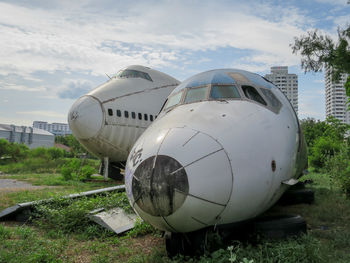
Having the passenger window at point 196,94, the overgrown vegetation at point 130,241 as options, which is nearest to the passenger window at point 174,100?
the passenger window at point 196,94

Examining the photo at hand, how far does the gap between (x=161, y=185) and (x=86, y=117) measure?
11.1 m

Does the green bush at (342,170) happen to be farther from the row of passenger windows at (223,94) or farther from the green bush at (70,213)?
the green bush at (70,213)

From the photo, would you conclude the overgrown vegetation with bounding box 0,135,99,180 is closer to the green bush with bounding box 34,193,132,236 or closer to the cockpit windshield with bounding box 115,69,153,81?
the cockpit windshield with bounding box 115,69,153,81

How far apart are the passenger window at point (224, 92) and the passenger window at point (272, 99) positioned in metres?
0.64

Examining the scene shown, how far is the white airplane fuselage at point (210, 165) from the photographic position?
330cm

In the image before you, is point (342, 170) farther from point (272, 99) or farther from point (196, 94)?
point (196, 94)

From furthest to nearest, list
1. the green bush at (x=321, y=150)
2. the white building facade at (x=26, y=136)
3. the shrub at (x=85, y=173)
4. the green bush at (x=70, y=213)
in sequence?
the white building facade at (x=26, y=136) → the green bush at (x=321, y=150) → the shrub at (x=85, y=173) → the green bush at (x=70, y=213)

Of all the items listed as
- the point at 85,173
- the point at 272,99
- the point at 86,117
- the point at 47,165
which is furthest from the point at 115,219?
the point at 47,165

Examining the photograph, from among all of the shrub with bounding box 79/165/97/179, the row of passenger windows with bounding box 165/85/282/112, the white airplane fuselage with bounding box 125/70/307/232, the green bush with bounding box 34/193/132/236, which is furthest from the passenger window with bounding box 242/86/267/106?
the shrub with bounding box 79/165/97/179

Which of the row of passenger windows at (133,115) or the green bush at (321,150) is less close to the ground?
the row of passenger windows at (133,115)

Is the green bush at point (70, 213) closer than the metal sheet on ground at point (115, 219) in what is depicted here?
No

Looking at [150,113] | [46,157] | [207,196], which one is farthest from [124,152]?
[46,157]

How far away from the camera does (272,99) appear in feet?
17.7

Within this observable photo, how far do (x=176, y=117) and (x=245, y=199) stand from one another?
1.43 meters
